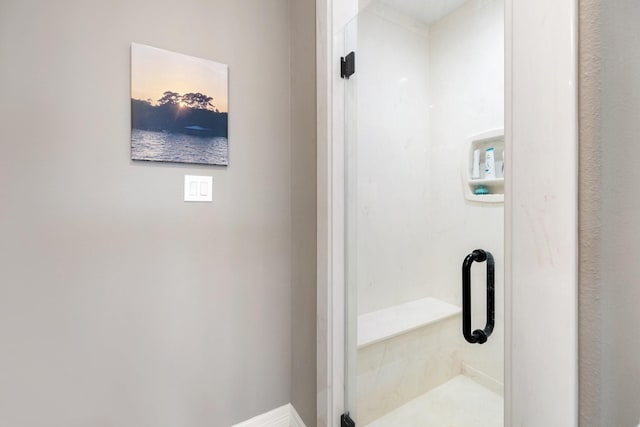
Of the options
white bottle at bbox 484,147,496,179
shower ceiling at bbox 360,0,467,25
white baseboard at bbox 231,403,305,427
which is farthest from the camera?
white baseboard at bbox 231,403,305,427

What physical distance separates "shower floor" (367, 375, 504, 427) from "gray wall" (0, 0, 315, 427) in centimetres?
46

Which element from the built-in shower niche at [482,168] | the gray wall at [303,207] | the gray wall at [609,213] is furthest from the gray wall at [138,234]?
the gray wall at [609,213]

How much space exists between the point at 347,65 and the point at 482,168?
697 mm

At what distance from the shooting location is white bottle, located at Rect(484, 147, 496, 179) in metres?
0.86

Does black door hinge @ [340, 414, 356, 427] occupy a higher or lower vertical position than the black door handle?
lower

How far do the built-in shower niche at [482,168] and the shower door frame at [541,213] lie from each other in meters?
0.28

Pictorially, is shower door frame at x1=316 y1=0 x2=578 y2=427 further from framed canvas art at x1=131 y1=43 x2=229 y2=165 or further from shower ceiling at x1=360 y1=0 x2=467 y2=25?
framed canvas art at x1=131 y1=43 x2=229 y2=165

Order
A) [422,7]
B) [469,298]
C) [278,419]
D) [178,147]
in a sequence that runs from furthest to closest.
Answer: [278,419]
[422,7]
[178,147]
[469,298]

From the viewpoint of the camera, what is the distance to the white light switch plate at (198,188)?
3.92ft

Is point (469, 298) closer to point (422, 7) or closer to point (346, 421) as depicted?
point (346, 421)

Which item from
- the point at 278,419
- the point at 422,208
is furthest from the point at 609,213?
the point at 278,419

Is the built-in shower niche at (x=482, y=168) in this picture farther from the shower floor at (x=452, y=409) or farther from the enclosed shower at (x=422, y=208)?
the shower floor at (x=452, y=409)

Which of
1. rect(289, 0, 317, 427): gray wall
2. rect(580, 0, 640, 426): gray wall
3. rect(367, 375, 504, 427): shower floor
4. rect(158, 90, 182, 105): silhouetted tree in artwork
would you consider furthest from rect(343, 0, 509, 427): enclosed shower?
rect(158, 90, 182, 105): silhouetted tree in artwork

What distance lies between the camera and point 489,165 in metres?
0.88
